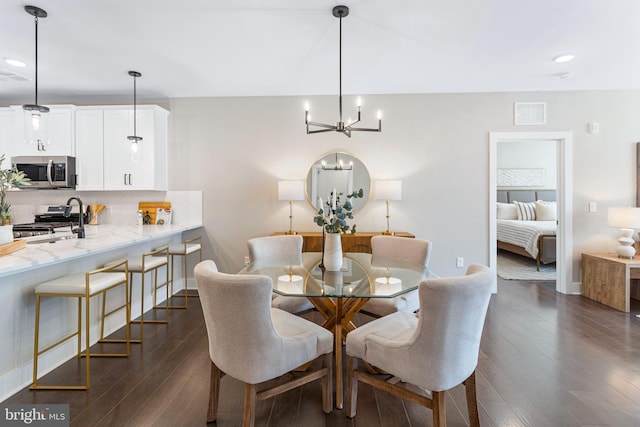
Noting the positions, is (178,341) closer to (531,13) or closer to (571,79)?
(531,13)

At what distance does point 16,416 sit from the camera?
1.72m

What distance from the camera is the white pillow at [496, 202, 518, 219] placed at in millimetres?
6828

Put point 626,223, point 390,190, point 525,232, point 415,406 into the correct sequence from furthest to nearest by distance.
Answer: point 525,232, point 390,190, point 626,223, point 415,406

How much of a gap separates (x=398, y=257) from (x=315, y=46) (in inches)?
80.2

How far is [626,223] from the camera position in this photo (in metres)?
3.43

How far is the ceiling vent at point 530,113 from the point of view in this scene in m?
3.90

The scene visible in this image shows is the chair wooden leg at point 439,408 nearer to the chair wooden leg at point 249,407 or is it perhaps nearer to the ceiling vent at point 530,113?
the chair wooden leg at point 249,407

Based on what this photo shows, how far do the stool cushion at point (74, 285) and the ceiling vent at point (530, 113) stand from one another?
15.4 ft

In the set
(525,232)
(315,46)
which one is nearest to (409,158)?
(315,46)

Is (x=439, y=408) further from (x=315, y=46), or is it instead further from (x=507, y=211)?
(x=507, y=211)

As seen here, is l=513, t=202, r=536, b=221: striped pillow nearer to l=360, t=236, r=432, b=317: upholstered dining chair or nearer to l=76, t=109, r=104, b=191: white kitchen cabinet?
l=360, t=236, r=432, b=317: upholstered dining chair

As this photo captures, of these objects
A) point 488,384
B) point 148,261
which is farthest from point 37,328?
point 488,384

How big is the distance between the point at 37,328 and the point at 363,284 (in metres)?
2.09

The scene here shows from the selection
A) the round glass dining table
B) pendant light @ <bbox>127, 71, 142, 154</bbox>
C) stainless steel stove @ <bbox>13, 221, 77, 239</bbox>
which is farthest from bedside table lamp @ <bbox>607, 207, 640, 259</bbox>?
stainless steel stove @ <bbox>13, 221, 77, 239</bbox>
